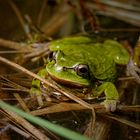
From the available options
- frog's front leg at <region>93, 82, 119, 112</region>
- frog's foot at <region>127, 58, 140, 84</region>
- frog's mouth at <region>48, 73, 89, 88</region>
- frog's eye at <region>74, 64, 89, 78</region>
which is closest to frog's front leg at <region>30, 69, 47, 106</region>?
frog's mouth at <region>48, 73, 89, 88</region>

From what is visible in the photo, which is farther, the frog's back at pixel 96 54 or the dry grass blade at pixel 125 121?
the frog's back at pixel 96 54

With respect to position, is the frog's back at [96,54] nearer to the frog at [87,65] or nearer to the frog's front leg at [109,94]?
the frog at [87,65]

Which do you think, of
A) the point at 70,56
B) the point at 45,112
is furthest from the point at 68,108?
the point at 70,56

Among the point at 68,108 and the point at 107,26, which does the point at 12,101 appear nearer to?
the point at 68,108

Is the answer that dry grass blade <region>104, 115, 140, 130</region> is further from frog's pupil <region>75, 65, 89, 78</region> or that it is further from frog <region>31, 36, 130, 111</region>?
frog's pupil <region>75, 65, 89, 78</region>

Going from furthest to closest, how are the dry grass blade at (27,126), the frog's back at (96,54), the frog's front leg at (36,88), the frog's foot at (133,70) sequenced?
the frog's foot at (133,70) < the frog's back at (96,54) < the frog's front leg at (36,88) < the dry grass blade at (27,126)

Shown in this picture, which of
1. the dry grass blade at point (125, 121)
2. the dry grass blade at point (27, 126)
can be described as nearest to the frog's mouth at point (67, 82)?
the dry grass blade at point (125, 121)

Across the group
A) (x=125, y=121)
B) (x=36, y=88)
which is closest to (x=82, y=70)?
(x=36, y=88)

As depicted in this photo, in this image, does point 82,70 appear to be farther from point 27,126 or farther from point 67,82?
Answer: point 27,126
